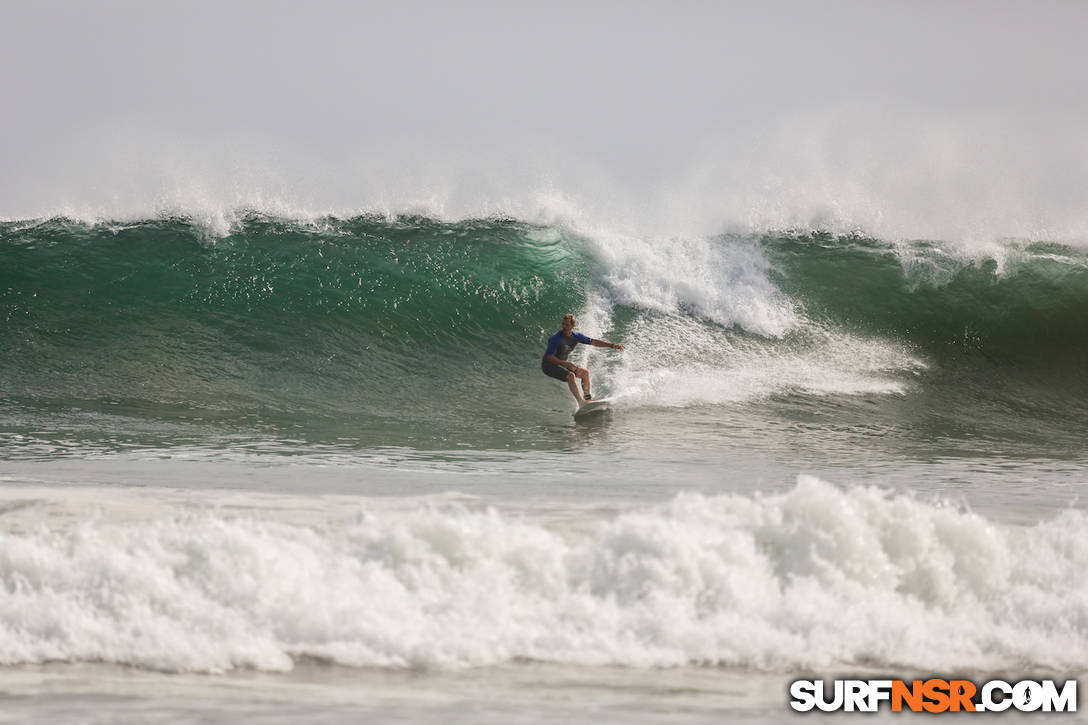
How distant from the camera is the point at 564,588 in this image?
14.3 ft

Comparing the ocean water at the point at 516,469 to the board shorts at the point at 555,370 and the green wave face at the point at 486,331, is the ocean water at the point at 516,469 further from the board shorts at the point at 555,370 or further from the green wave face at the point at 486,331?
the board shorts at the point at 555,370

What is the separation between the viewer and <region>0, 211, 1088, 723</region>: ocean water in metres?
3.92

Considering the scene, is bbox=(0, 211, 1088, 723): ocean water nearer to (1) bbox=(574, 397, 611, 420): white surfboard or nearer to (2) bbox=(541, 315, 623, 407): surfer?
(1) bbox=(574, 397, 611, 420): white surfboard

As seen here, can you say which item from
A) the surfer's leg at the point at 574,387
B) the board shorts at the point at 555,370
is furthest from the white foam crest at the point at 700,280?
the surfer's leg at the point at 574,387

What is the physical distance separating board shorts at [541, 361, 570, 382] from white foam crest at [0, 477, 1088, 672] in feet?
15.1

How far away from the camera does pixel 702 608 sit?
4289 millimetres

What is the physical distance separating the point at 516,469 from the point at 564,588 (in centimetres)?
230

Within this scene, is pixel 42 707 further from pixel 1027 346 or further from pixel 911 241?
pixel 911 241

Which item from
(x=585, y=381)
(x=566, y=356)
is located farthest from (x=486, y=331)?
(x=585, y=381)

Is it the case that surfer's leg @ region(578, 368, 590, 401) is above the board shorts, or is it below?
below

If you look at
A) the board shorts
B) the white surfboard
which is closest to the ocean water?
the white surfboard

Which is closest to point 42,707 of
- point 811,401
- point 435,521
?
point 435,521

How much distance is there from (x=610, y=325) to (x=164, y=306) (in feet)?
17.5

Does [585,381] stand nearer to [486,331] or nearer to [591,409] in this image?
[591,409]
